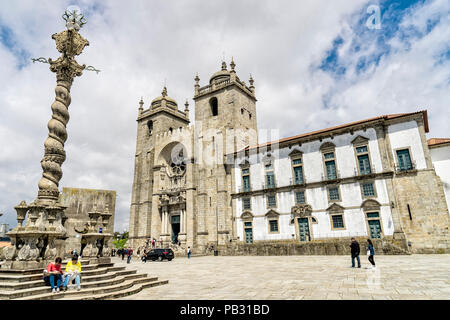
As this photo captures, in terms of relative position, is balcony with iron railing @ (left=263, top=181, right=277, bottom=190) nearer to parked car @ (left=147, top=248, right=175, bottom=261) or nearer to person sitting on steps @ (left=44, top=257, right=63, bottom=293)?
parked car @ (left=147, top=248, right=175, bottom=261)

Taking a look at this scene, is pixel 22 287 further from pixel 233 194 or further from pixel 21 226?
pixel 233 194

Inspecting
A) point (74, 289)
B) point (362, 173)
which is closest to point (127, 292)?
point (74, 289)

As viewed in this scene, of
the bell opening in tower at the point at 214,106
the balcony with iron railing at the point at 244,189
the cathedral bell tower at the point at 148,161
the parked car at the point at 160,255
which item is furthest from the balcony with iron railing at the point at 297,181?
the cathedral bell tower at the point at 148,161

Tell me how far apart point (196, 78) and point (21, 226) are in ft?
113

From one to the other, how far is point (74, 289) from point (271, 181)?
22662mm

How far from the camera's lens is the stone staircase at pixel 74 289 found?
7305mm

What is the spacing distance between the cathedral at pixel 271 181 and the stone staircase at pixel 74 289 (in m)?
18.5

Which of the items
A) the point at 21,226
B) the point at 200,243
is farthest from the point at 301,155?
the point at 21,226

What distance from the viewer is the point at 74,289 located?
830cm

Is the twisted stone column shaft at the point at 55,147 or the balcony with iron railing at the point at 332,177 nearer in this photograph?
the twisted stone column shaft at the point at 55,147

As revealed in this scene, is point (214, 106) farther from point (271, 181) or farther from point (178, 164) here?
point (271, 181)

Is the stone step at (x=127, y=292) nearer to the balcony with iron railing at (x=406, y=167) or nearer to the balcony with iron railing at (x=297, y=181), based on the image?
the balcony with iron railing at (x=297, y=181)

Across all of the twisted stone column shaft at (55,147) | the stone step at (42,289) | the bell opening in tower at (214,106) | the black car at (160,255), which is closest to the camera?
the stone step at (42,289)

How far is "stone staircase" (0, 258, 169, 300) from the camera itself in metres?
7.30
